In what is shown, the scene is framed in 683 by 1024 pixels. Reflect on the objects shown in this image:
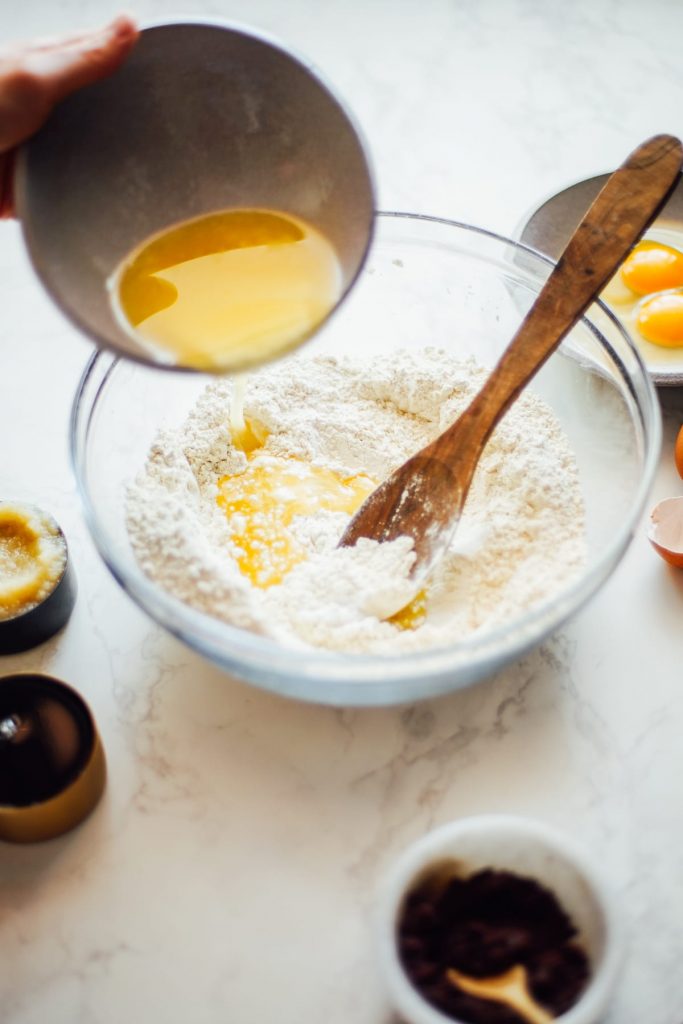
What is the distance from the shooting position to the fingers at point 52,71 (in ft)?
3.20

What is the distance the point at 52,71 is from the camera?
3.23 feet

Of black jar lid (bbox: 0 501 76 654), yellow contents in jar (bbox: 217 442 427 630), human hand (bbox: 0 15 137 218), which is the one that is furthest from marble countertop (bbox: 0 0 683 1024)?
human hand (bbox: 0 15 137 218)

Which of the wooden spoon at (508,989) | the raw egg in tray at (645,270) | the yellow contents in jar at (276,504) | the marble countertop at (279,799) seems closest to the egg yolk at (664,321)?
the raw egg in tray at (645,270)

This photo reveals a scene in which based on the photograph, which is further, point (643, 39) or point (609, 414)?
point (643, 39)

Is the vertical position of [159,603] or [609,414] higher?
[609,414]

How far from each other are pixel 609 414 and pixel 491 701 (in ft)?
1.53

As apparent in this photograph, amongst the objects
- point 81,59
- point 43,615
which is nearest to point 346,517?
point 43,615

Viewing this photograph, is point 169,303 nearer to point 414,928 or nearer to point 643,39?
point 414,928

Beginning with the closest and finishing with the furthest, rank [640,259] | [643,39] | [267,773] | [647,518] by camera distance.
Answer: [267,773], [647,518], [640,259], [643,39]

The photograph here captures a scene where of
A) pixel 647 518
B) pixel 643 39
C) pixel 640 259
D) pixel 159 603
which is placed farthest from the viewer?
pixel 643 39

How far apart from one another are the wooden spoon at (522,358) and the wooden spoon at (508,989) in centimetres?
48

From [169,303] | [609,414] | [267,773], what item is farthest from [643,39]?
[267,773]

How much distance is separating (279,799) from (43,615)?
1.27ft

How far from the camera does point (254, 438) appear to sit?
147 cm
